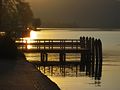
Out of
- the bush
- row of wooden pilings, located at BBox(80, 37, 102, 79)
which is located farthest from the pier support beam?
the bush

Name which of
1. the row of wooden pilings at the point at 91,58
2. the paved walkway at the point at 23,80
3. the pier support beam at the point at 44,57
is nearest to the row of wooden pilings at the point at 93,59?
the row of wooden pilings at the point at 91,58

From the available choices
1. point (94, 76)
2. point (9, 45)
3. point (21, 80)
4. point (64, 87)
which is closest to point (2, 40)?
point (9, 45)

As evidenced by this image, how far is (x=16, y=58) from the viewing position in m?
33.9

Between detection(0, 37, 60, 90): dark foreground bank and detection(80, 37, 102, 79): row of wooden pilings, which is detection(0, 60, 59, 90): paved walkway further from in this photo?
detection(80, 37, 102, 79): row of wooden pilings

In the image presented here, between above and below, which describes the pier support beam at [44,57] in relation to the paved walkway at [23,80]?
below

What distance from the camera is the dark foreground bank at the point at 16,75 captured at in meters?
20.2

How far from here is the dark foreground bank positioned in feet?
66.2

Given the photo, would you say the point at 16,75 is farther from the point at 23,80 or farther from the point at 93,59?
the point at 93,59

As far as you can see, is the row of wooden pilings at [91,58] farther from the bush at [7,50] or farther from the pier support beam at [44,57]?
the bush at [7,50]

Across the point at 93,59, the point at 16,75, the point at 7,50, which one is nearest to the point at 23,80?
the point at 16,75

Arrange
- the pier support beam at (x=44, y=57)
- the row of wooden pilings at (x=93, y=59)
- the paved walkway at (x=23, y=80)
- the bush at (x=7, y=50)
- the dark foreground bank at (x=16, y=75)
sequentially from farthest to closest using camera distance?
the pier support beam at (x=44, y=57) → the row of wooden pilings at (x=93, y=59) → the bush at (x=7, y=50) → the dark foreground bank at (x=16, y=75) → the paved walkway at (x=23, y=80)

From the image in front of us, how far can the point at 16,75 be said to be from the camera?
2431 centimetres

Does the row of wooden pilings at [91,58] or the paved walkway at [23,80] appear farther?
the row of wooden pilings at [91,58]

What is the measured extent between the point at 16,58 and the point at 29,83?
12860 mm
